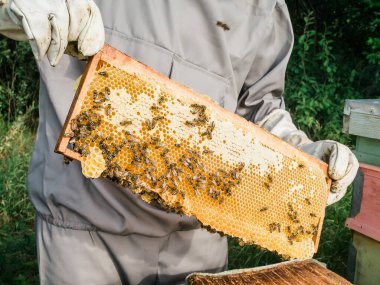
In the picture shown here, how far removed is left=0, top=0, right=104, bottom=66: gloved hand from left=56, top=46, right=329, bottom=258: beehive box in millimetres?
125

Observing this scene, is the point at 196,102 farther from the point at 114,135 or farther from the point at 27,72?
the point at 27,72

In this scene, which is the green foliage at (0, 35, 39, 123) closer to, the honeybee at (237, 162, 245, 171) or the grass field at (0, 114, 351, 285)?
the grass field at (0, 114, 351, 285)

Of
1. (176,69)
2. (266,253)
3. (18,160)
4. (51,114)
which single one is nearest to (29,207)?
(18,160)

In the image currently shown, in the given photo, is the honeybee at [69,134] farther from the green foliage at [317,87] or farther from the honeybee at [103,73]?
the green foliage at [317,87]

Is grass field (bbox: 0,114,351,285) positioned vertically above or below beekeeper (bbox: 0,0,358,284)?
below

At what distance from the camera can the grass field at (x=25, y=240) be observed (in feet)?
13.0

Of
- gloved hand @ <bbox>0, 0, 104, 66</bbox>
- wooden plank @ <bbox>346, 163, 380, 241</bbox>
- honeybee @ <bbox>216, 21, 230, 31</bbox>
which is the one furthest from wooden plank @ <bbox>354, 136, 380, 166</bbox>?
gloved hand @ <bbox>0, 0, 104, 66</bbox>

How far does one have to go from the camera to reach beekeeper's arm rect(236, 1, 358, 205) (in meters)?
2.43

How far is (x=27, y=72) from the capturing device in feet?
25.5

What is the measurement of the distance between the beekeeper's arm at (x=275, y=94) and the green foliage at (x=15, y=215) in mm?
2463

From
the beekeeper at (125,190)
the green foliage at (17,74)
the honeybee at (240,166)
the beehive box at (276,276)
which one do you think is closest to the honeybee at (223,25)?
the beekeeper at (125,190)

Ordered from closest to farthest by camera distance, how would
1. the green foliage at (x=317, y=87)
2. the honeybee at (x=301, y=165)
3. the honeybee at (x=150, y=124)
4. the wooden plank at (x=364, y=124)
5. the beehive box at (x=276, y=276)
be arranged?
the honeybee at (x=150, y=124)
the beehive box at (x=276, y=276)
the honeybee at (x=301, y=165)
the wooden plank at (x=364, y=124)
the green foliage at (x=317, y=87)

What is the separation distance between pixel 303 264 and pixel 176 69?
1161mm

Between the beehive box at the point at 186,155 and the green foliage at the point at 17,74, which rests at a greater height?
the beehive box at the point at 186,155
